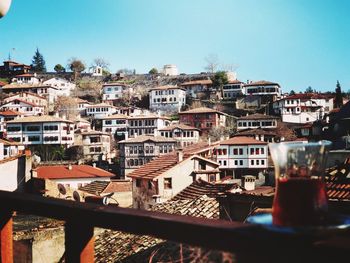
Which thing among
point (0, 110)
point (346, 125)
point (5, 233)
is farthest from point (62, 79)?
point (5, 233)

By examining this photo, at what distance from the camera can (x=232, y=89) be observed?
8594cm

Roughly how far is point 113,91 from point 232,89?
26.0 meters

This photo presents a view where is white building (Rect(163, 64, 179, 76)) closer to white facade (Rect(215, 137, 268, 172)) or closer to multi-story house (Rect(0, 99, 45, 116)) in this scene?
multi-story house (Rect(0, 99, 45, 116))

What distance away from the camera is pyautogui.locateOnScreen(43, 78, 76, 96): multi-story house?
9469 cm

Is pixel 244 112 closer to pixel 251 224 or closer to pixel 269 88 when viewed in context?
pixel 269 88

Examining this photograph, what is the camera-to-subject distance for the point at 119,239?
35.9 feet

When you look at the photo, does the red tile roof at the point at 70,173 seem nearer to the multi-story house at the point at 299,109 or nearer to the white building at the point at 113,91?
the multi-story house at the point at 299,109

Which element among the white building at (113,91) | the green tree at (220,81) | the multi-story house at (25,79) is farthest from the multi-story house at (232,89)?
the multi-story house at (25,79)

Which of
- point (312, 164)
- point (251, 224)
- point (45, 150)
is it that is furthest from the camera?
point (45, 150)

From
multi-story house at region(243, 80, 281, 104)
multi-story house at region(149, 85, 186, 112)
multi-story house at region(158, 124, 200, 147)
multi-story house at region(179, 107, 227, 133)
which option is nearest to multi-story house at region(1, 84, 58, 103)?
multi-story house at region(149, 85, 186, 112)

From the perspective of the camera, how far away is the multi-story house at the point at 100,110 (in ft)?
260

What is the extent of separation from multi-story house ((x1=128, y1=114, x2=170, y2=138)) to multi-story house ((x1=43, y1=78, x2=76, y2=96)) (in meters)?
30.3

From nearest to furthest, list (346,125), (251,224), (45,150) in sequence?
(251,224), (346,125), (45,150)

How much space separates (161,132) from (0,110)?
32739mm
